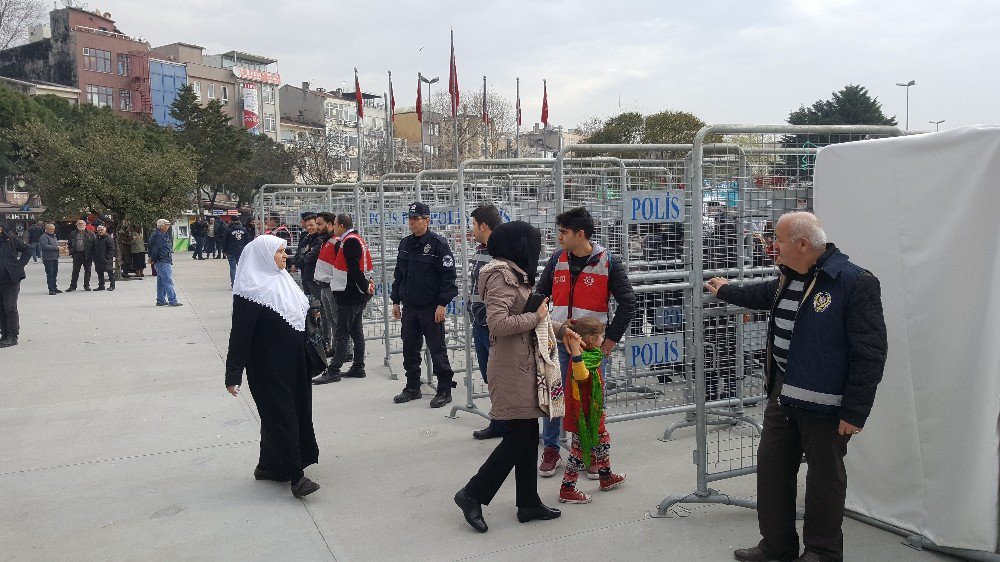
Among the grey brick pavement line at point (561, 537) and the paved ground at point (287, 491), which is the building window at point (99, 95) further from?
the grey brick pavement line at point (561, 537)

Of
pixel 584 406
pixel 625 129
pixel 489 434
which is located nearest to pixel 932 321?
pixel 584 406

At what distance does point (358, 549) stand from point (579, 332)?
5.74ft

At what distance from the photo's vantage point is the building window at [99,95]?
6666 centimetres

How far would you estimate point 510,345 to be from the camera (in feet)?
14.4

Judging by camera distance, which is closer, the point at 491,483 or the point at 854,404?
the point at 854,404

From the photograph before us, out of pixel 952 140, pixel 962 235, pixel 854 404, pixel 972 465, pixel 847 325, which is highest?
pixel 952 140

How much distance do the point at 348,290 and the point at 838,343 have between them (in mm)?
6015

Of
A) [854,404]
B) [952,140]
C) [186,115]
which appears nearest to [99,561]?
[854,404]

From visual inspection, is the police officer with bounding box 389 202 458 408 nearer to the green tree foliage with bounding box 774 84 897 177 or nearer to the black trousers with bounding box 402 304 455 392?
the black trousers with bounding box 402 304 455 392

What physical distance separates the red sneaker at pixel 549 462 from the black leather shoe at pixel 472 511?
3.19 ft

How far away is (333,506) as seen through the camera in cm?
503

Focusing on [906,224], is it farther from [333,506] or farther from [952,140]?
[333,506]

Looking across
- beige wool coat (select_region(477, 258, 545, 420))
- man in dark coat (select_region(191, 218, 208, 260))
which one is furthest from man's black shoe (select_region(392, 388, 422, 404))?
man in dark coat (select_region(191, 218, 208, 260))

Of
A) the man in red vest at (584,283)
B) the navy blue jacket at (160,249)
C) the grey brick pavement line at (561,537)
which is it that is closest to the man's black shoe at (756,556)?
the grey brick pavement line at (561,537)
